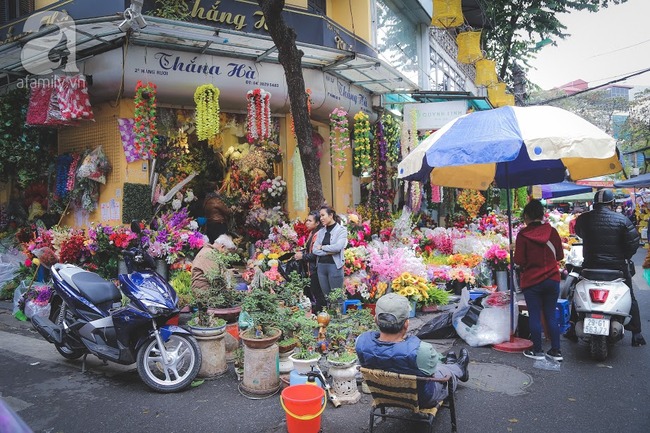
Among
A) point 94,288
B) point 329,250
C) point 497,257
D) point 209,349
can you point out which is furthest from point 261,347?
point 497,257

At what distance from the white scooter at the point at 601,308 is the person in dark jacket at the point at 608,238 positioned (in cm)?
21

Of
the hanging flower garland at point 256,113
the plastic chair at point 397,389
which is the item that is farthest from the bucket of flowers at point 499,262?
the plastic chair at point 397,389

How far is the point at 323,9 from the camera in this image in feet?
43.2

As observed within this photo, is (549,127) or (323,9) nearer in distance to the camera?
(549,127)

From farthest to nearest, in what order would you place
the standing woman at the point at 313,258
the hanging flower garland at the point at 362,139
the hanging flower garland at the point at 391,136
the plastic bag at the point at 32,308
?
the hanging flower garland at the point at 391,136
the hanging flower garland at the point at 362,139
the plastic bag at the point at 32,308
the standing woman at the point at 313,258

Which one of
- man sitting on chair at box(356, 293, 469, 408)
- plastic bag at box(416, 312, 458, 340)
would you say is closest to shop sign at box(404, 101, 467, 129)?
plastic bag at box(416, 312, 458, 340)

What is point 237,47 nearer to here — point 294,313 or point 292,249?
point 292,249

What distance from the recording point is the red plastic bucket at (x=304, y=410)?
3.68 metres

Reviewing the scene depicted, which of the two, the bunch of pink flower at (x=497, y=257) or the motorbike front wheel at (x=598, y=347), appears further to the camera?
the bunch of pink flower at (x=497, y=257)

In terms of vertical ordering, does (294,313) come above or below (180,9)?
below

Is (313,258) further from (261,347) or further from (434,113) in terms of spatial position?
(434,113)

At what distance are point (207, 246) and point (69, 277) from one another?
1.92 metres

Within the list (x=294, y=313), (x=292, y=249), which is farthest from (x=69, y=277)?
(x=292, y=249)

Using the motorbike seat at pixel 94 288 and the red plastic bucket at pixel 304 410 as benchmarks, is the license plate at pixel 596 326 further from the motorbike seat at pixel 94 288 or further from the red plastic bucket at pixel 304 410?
the motorbike seat at pixel 94 288
